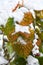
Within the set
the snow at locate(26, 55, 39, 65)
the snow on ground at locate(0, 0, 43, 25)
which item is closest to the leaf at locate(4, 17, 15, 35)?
the snow on ground at locate(0, 0, 43, 25)

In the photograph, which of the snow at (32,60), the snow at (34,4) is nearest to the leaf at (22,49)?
the snow at (32,60)

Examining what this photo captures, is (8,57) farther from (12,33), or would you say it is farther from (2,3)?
(2,3)

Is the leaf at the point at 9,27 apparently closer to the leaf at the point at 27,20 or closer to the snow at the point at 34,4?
the leaf at the point at 27,20

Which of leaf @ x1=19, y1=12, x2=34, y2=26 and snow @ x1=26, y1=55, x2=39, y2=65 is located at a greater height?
leaf @ x1=19, y1=12, x2=34, y2=26

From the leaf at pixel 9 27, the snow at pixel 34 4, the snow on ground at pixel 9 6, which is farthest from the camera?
the snow at pixel 34 4

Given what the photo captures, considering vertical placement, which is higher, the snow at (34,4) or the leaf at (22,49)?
the snow at (34,4)

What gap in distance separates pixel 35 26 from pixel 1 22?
0.79 ft

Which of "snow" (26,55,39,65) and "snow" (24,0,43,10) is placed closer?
"snow" (26,55,39,65)

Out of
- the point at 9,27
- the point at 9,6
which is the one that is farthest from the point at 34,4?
the point at 9,27

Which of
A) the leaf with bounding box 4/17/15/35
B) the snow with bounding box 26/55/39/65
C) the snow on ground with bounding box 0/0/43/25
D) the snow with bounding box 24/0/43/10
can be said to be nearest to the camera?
the snow with bounding box 26/55/39/65

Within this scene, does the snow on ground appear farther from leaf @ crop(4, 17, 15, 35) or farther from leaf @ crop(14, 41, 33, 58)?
leaf @ crop(14, 41, 33, 58)

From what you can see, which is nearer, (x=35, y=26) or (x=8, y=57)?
(x=8, y=57)

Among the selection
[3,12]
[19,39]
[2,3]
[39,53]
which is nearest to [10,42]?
[19,39]

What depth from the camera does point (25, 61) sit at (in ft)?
5.83
